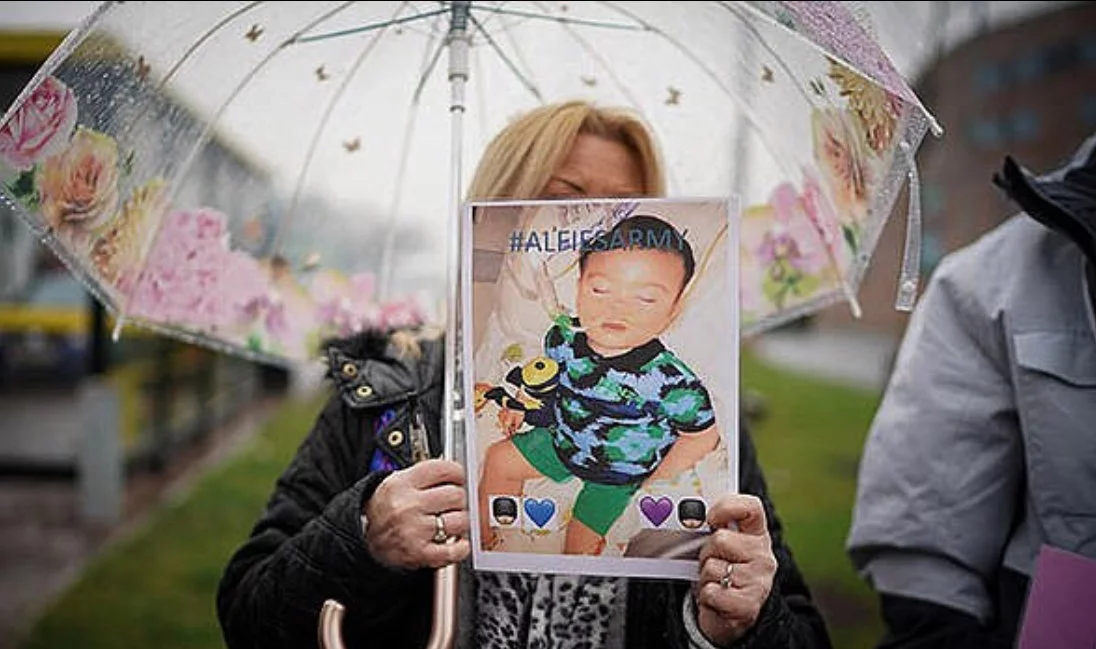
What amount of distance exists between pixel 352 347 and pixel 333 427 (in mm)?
140

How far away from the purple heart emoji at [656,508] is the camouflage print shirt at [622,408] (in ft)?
0.11

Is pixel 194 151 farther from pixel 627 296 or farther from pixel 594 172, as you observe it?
pixel 627 296

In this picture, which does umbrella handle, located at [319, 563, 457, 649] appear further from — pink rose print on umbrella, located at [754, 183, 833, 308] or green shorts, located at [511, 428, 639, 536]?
pink rose print on umbrella, located at [754, 183, 833, 308]

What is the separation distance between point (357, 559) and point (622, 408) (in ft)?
1.38

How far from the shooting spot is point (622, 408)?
1526 millimetres

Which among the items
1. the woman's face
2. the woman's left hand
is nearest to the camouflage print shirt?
the woman's left hand

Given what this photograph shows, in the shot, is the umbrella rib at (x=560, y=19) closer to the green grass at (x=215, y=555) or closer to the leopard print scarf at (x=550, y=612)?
the leopard print scarf at (x=550, y=612)

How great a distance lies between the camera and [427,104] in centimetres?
222

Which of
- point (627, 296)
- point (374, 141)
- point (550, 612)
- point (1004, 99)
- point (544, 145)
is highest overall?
point (1004, 99)

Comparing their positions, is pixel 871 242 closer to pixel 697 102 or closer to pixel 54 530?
pixel 697 102

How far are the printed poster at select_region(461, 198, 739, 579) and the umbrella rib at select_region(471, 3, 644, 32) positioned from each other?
529mm

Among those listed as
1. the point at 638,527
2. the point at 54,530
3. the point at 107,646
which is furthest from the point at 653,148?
the point at 54,530

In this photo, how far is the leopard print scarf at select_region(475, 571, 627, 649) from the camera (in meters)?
1.75

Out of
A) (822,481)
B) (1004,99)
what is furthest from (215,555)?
(1004,99)
